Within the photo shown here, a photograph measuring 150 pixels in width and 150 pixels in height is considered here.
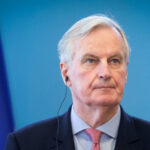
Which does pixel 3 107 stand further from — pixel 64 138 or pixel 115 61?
pixel 115 61

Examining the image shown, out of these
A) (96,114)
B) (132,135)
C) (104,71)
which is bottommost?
(132,135)

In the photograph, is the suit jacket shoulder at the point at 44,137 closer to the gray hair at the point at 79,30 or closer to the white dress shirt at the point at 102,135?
the white dress shirt at the point at 102,135

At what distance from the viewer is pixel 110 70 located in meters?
1.46

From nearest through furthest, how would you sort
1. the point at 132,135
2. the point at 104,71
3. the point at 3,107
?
the point at 104,71, the point at 132,135, the point at 3,107

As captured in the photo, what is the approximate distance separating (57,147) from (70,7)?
→ 1.23 metres

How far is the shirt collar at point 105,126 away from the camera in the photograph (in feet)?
4.87

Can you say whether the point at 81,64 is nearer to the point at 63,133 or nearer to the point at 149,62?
the point at 63,133

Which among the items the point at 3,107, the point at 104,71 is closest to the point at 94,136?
the point at 104,71

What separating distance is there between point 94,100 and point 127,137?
303mm

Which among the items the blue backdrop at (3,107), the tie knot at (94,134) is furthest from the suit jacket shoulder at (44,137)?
the blue backdrop at (3,107)

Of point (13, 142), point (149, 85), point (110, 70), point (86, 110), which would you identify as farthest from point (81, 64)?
point (149, 85)

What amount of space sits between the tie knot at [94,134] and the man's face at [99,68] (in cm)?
15

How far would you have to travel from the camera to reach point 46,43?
2.23 meters

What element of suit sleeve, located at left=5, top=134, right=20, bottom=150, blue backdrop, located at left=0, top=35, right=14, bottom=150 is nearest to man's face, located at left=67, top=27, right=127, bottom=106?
suit sleeve, located at left=5, top=134, right=20, bottom=150
